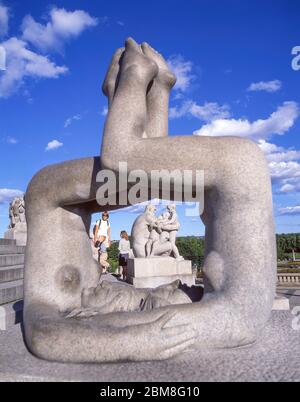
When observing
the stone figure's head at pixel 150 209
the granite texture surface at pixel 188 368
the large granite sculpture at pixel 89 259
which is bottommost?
the granite texture surface at pixel 188 368

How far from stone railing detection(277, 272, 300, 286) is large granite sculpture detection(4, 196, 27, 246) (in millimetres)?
10148

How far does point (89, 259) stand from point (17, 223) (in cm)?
1067

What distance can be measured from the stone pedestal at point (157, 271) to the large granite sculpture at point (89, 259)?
20.3ft

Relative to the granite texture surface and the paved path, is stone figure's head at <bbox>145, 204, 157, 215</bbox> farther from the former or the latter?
the granite texture surface

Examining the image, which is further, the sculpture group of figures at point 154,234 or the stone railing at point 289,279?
the stone railing at point 289,279

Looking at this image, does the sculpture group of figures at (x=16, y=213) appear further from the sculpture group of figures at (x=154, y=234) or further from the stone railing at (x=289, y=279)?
the stone railing at (x=289, y=279)

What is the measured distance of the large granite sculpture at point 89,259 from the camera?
2.38 m

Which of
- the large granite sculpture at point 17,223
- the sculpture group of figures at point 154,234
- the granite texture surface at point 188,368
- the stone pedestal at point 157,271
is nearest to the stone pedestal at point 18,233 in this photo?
the large granite sculpture at point 17,223

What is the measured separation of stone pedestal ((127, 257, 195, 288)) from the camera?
952 centimetres

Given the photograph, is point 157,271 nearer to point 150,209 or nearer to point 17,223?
point 150,209

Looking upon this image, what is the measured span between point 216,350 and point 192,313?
32 centimetres

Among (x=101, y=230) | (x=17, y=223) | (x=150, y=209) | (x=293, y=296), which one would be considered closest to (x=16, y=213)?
(x=17, y=223)
